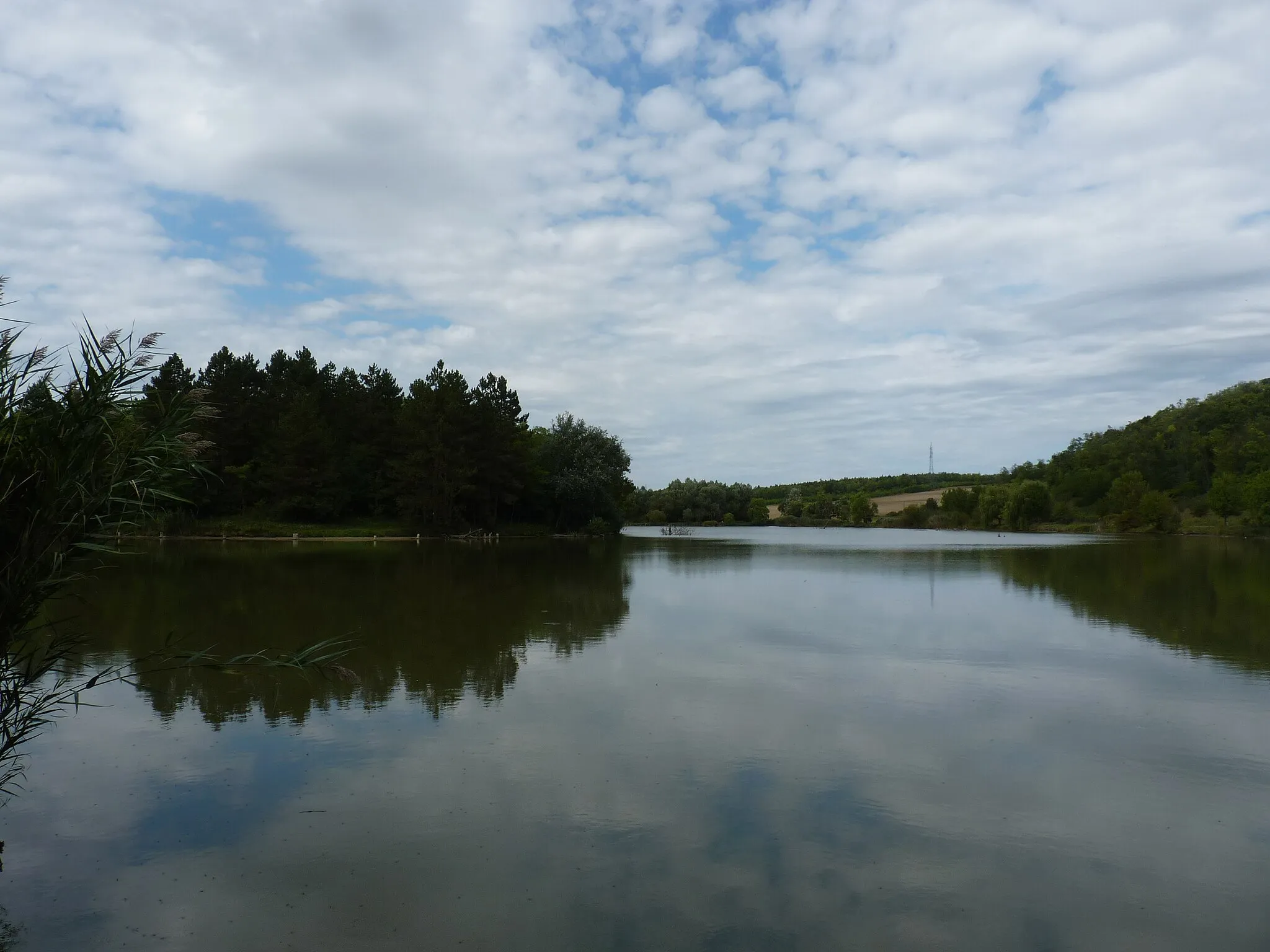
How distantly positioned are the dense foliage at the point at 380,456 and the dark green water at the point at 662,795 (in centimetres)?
3590

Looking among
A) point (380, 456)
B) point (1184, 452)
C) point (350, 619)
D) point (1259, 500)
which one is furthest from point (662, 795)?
point (1184, 452)

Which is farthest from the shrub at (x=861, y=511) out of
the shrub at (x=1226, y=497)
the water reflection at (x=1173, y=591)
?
the water reflection at (x=1173, y=591)

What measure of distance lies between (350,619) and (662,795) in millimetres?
10106

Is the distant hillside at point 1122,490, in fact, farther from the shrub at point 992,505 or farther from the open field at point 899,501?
the open field at point 899,501

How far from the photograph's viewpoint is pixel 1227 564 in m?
31.8

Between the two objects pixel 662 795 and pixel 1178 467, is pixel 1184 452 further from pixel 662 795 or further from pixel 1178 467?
pixel 662 795

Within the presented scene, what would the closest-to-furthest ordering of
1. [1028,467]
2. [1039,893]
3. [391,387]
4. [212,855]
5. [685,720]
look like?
[1039,893], [212,855], [685,720], [391,387], [1028,467]

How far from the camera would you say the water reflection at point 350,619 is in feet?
31.6

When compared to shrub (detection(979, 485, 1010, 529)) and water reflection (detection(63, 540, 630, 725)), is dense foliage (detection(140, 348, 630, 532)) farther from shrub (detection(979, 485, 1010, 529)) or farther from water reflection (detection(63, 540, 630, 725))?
shrub (detection(979, 485, 1010, 529))

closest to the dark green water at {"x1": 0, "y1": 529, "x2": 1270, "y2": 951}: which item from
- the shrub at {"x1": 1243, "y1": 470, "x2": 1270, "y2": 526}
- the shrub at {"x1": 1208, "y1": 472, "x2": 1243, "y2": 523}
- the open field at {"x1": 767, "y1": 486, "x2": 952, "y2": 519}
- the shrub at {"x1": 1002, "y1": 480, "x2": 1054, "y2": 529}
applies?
the shrub at {"x1": 1243, "y1": 470, "x2": 1270, "y2": 526}

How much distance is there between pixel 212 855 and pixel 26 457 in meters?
2.64

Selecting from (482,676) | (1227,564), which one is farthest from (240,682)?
(1227,564)

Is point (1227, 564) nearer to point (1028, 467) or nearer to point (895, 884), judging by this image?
point (895, 884)

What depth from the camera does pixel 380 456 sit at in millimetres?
54344
